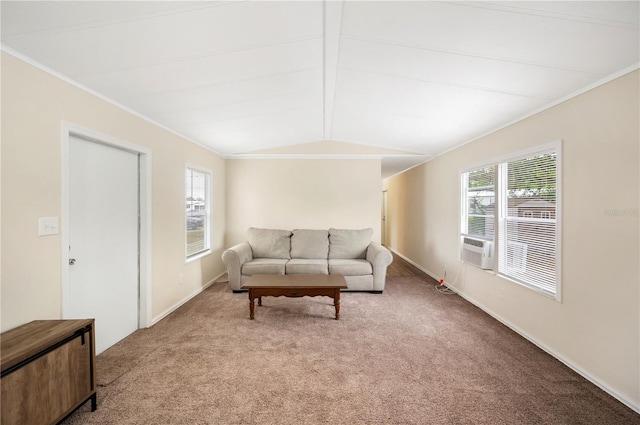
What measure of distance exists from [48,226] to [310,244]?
3.26 meters

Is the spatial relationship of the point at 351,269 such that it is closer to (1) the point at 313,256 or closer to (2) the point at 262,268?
(1) the point at 313,256

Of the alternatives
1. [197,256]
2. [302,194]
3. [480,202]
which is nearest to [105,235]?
[197,256]

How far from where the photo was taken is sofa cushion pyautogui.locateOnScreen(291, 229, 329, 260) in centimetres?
453

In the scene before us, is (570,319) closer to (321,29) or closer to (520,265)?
(520,265)

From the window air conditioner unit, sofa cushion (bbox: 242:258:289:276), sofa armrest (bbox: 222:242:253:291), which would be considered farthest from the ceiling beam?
the window air conditioner unit

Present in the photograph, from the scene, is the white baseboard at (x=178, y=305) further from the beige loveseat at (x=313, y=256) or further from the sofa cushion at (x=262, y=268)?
the sofa cushion at (x=262, y=268)

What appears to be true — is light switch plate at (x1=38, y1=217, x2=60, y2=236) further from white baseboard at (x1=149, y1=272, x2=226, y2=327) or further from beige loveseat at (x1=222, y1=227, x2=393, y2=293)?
beige loveseat at (x1=222, y1=227, x2=393, y2=293)

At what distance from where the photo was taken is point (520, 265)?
9.33 ft

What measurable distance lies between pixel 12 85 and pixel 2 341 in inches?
58.4

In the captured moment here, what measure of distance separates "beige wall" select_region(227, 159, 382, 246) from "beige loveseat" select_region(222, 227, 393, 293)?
1.49ft

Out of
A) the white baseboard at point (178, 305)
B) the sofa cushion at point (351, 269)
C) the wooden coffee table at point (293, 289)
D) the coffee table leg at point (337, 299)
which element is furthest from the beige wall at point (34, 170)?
the sofa cushion at point (351, 269)

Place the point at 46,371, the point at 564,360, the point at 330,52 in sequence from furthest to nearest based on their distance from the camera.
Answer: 1. the point at 564,360
2. the point at 330,52
3. the point at 46,371

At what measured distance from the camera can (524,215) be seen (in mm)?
2775

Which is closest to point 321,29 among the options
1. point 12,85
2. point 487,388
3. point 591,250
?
point 12,85
